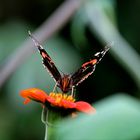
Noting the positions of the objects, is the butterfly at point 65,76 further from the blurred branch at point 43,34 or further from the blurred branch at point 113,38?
the blurred branch at point 113,38

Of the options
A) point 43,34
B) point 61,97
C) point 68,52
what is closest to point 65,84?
point 61,97

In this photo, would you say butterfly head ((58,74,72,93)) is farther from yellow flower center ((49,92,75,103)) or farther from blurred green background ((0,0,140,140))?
blurred green background ((0,0,140,140))

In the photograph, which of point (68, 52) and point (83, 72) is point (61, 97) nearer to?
point (83, 72)

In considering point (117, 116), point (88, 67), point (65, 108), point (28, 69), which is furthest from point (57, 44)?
point (117, 116)

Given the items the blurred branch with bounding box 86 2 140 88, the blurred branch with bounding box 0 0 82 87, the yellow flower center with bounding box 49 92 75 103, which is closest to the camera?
the yellow flower center with bounding box 49 92 75 103

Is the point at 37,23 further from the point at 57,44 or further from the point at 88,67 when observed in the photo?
the point at 88,67

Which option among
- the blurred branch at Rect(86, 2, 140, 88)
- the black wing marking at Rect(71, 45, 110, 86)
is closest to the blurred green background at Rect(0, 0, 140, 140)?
the blurred branch at Rect(86, 2, 140, 88)
